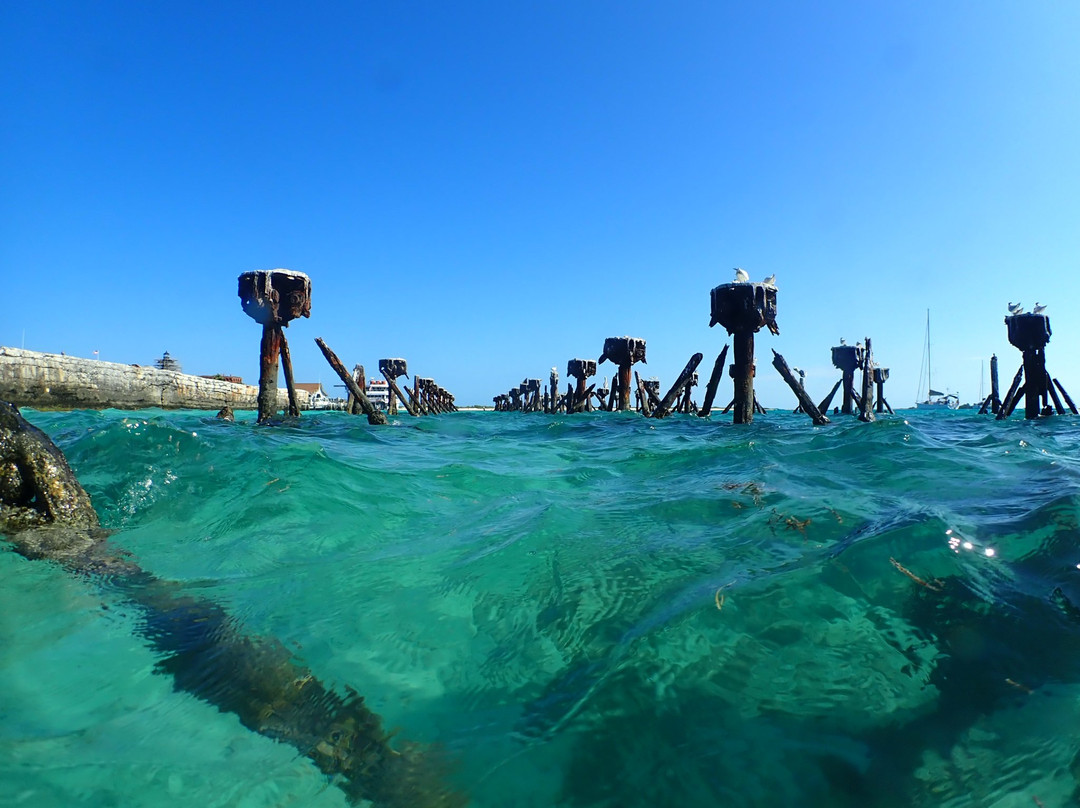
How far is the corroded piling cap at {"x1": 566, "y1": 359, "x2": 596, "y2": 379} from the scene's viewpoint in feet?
85.6

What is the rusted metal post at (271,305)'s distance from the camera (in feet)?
34.9

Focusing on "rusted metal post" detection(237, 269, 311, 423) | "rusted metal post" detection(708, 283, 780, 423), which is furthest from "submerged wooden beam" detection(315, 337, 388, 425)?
"rusted metal post" detection(708, 283, 780, 423)

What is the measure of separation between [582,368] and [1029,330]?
1617 cm

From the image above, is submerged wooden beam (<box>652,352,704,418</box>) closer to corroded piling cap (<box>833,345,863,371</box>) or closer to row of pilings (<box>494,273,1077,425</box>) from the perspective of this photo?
row of pilings (<box>494,273,1077,425</box>)

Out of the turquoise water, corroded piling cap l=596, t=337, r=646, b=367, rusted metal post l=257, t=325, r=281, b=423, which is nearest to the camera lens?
the turquoise water

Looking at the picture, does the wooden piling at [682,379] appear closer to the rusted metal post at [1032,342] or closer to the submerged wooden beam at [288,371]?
the rusted metal post at [1032,342]

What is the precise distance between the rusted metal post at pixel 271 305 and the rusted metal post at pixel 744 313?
8426 millimetres

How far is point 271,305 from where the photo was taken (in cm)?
1074

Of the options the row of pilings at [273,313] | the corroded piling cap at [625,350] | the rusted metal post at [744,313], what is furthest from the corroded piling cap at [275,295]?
the corroded piling cap at [625,350]

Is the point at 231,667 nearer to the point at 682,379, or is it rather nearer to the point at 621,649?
the point at 621,649

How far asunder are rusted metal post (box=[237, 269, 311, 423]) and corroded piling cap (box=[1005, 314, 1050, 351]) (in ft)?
56.7

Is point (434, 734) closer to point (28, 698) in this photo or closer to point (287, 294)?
point (28, 698)

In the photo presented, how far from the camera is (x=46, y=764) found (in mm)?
1465

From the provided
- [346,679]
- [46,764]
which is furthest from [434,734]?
[46,764]
